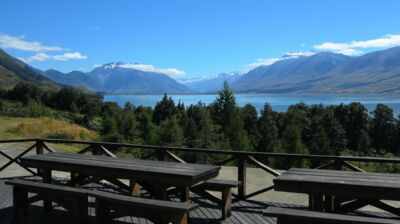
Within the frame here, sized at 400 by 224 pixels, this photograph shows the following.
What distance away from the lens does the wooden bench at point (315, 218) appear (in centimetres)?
482

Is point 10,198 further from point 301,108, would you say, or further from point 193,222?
point 301,108

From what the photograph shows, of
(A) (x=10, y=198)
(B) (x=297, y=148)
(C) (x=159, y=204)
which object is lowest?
(B) (x=297, y=148)

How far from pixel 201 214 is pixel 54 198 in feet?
7.57

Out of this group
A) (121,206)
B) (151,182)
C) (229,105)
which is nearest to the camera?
(121,206)

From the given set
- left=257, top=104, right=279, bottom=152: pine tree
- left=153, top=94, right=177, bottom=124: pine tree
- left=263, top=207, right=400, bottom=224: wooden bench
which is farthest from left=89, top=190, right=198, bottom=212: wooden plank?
left=153, top=94, right=177, bottom=124: pine tree

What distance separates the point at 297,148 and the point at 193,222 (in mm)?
51076

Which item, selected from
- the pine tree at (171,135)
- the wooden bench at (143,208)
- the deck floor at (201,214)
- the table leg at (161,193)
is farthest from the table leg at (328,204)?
the pine tree at (171,135)

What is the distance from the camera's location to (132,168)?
274 inches

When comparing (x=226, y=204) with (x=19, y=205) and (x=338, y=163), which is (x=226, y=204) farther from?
(x=19, y=205)

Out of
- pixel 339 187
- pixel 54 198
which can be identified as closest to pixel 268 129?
pixel 54 198

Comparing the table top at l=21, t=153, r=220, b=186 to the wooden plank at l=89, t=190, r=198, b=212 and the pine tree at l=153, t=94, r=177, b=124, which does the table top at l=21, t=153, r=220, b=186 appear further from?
the pine tree at l=153, t=94, r=177, b=124

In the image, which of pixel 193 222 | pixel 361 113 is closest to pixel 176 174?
pixel 193 222

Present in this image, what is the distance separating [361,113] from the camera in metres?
66.9

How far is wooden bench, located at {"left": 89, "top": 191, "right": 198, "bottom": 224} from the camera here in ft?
19.0
